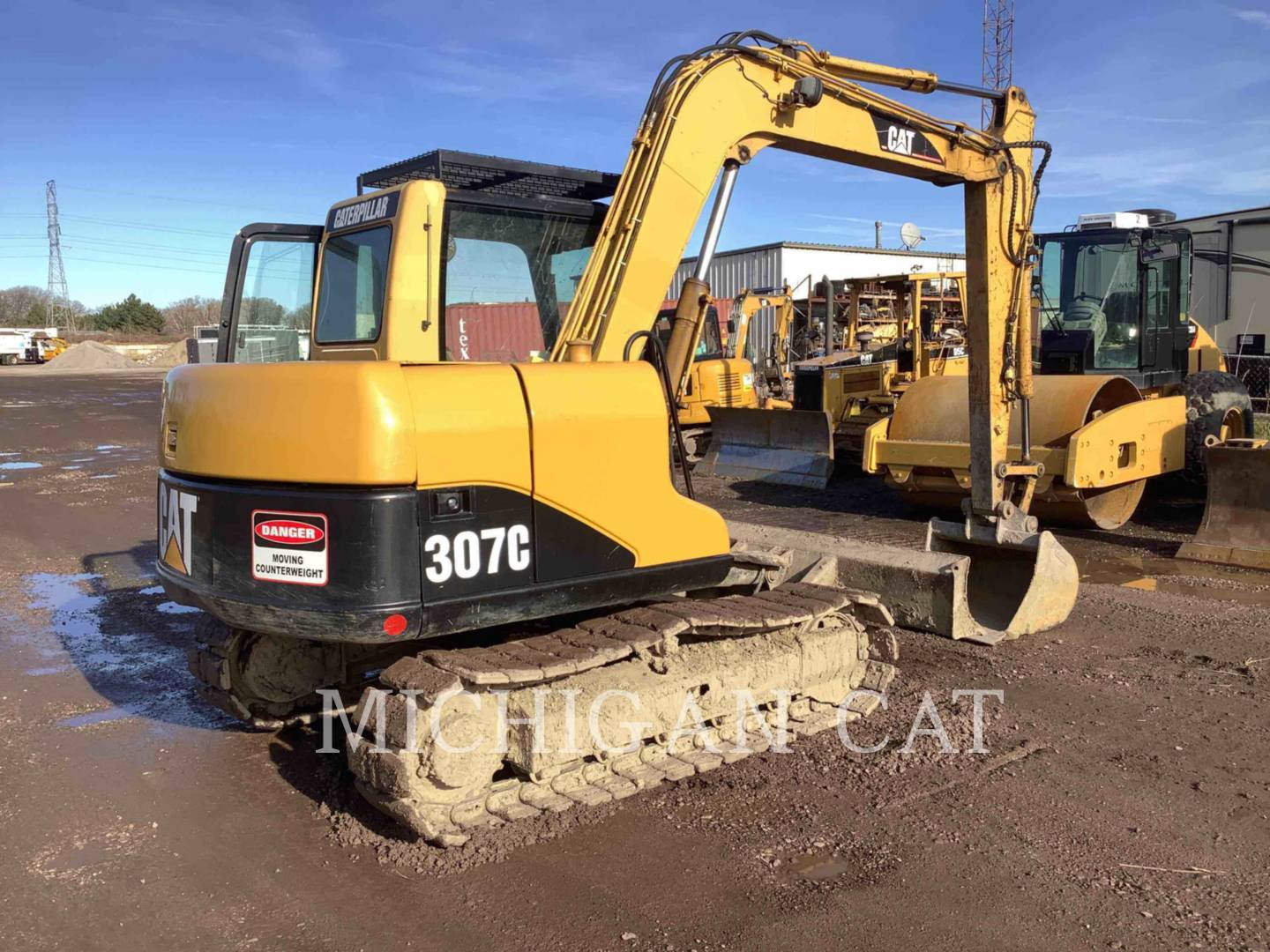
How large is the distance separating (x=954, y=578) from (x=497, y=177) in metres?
3.22

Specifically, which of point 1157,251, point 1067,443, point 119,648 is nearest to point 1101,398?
point 1067,443

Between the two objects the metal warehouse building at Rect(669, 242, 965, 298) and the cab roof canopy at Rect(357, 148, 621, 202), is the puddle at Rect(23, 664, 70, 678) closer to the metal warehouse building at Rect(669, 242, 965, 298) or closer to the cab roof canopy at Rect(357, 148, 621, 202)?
the cab roof canopy at Rect(357, 148, 621, 202)

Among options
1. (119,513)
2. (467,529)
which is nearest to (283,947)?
(467,529)

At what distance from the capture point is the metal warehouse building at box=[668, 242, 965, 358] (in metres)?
30.5

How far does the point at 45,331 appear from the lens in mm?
63250

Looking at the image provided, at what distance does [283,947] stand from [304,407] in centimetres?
168

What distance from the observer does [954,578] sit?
18.5 ft

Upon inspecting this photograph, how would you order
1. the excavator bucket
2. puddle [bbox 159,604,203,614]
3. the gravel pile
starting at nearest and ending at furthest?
the excavator bucket < puddle [bbox 159,604,203,614] < the gravel pile

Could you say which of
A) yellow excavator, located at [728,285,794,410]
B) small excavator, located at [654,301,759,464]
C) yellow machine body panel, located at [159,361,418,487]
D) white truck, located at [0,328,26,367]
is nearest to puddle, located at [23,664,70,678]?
yellow machine body panel, located at [159,361,418,487]

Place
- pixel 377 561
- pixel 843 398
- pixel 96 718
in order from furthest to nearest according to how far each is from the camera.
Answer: pixel 843 398
pixel 96 718
pixel 377 561

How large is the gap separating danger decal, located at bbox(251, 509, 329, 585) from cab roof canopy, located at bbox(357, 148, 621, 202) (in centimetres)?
164

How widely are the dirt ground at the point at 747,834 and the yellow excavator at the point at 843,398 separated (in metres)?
6.56

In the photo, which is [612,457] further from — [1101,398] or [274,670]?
[1101,398]

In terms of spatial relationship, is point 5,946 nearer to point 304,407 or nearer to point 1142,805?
point 304,407
